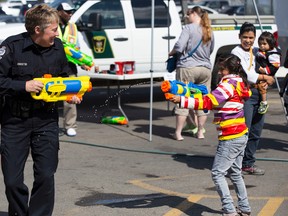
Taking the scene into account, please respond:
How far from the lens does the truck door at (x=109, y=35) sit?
13.7 m

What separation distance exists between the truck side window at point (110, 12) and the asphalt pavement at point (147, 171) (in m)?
1.67

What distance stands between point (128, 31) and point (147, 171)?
17.9 feet

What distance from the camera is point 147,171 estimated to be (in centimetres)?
905

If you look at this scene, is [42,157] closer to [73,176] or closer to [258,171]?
[73,176]

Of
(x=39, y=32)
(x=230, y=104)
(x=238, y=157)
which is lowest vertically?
(x=238, y=157)

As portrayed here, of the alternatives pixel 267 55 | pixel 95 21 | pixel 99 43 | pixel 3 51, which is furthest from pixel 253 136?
pixel 99 43

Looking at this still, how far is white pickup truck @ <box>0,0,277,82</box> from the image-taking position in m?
13.6

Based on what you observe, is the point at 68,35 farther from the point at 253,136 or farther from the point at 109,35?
the point at 253,136

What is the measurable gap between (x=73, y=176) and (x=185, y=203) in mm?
1728

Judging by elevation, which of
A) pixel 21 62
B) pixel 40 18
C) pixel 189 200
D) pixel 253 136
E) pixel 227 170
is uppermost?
pixel 40 18

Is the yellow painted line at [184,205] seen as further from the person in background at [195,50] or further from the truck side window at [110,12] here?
the truck side window at [110,12]

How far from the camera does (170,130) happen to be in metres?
11.9

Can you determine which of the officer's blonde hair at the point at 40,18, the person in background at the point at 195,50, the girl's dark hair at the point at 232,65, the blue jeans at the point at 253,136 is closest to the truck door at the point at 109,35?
the person in background at the point at 195,50

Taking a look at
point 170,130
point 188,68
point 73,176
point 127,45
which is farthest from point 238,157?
point 127,45
